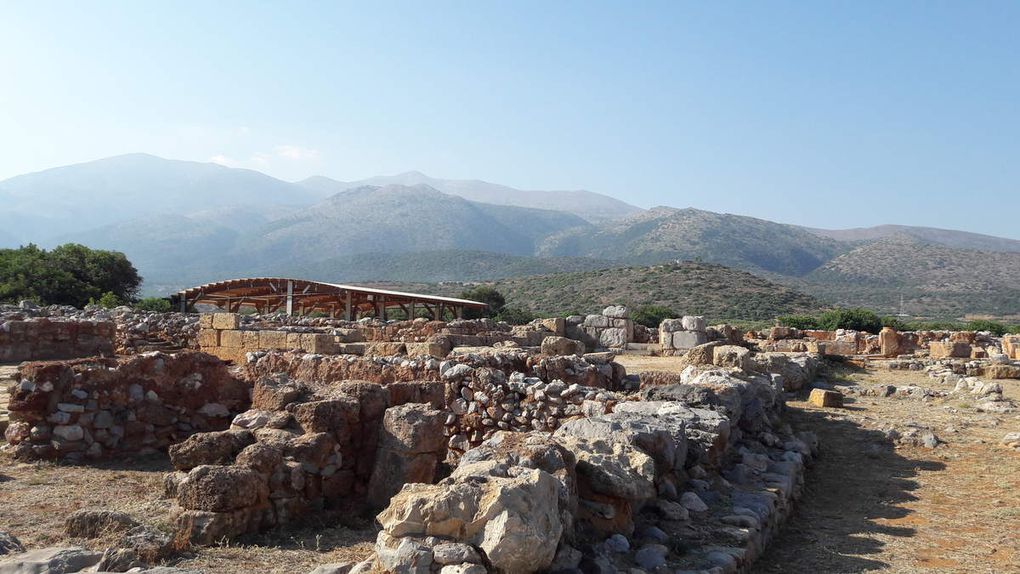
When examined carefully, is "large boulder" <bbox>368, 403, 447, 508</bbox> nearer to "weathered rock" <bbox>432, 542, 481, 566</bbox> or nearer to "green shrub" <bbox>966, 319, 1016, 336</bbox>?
"weathered rock" <bbox>432, 542, 481, 566</bbox>

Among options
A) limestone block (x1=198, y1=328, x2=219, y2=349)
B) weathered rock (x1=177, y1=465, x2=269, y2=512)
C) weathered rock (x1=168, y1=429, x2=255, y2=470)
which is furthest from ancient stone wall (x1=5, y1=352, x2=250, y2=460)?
limestone block (x1=198, y1=328, x2=219, y2=349)

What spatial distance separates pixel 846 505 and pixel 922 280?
8699cm

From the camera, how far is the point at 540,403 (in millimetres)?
8398

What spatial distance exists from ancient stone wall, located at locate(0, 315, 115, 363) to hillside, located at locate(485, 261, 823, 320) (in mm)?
31303

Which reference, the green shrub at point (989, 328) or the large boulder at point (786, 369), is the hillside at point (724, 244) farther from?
the large boulder at point (786, 369)

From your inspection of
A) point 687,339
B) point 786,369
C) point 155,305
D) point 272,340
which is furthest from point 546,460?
point 155,305

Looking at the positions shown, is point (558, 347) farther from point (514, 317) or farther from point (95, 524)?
point (514, 317)

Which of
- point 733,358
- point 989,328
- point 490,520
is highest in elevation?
point 490,520

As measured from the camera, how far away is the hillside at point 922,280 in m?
68.7

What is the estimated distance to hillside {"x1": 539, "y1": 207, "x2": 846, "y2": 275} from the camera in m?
108

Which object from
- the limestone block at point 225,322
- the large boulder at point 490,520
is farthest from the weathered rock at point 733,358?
the limestone block at point 225,322

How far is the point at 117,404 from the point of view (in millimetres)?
8281

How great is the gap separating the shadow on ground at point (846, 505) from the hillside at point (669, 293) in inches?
1452

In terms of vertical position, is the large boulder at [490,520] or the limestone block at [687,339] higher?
the large boulder at [490,520]
